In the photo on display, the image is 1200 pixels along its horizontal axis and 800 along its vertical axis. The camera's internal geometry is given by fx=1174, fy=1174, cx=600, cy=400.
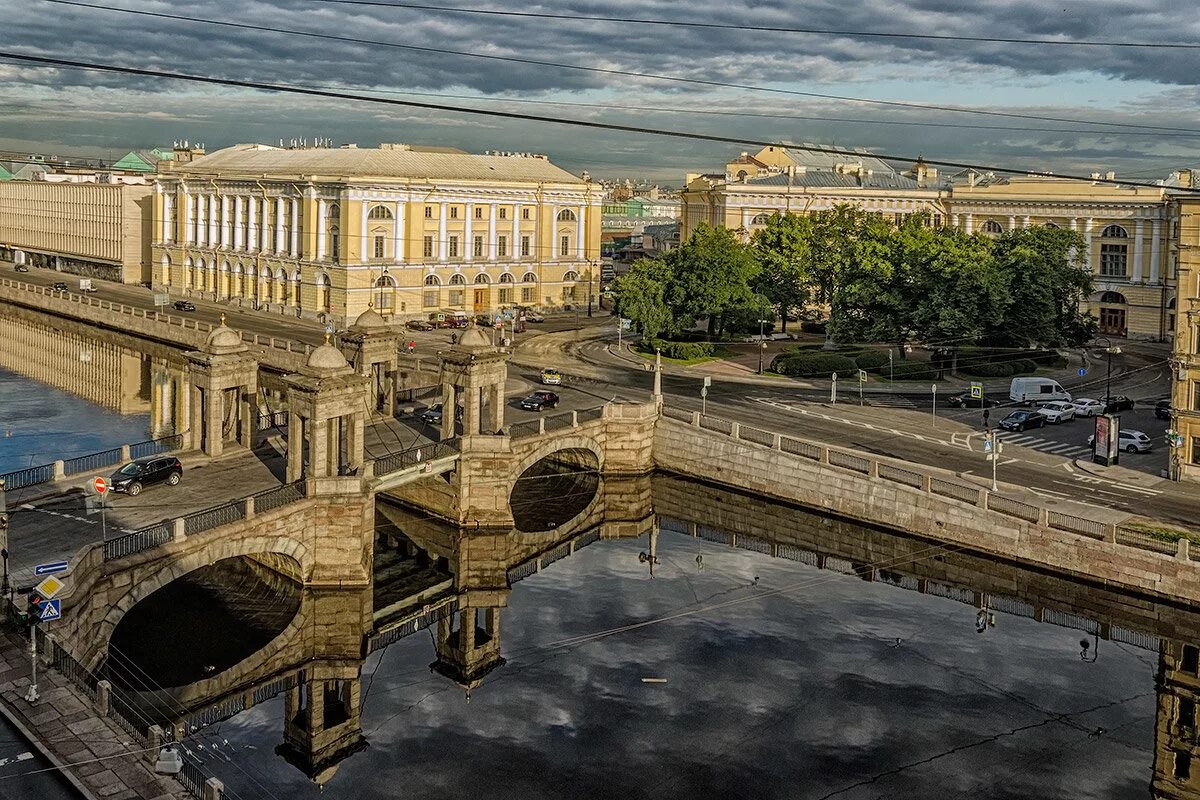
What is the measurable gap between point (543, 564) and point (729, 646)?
12.8 m

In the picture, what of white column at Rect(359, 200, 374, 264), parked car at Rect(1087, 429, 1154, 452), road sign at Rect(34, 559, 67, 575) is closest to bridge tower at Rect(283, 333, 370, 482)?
road sign at Rect(34, 559, 67, 575)

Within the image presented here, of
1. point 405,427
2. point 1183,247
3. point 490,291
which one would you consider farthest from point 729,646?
point 490,291

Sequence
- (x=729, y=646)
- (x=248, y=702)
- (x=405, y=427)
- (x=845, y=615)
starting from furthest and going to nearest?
(x=405, y=427), (x=845, y=615), (x=729, y=646), (x=248, y=702)

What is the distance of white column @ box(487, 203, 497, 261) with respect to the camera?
123 metres

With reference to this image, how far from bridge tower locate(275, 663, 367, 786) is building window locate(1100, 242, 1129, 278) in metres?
104

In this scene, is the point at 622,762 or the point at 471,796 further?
the point at 622,762

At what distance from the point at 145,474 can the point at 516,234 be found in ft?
267

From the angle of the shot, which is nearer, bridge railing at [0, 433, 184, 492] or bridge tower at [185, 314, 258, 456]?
bridge railing at [0, 433, 184, 492]

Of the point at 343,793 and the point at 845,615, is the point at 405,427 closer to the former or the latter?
the point at 845,615

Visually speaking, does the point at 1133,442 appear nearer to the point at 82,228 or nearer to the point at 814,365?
the point at 814,365

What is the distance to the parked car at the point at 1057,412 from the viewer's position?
238ft

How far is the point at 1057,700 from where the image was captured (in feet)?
130

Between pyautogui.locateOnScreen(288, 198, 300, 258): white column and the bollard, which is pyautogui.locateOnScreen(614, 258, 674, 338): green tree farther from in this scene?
the bollard

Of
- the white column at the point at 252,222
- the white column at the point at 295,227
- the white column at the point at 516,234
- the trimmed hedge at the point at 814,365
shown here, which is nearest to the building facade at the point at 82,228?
the white column at the point at 252,222
